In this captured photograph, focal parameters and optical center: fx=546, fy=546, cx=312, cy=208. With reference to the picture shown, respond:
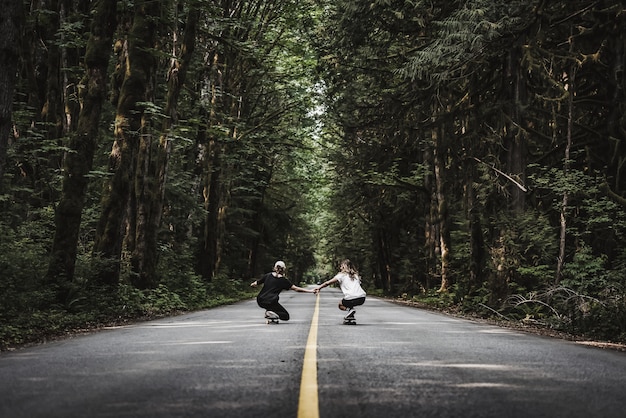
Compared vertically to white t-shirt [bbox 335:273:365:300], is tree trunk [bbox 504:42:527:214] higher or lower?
higher

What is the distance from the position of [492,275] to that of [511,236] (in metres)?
1.27

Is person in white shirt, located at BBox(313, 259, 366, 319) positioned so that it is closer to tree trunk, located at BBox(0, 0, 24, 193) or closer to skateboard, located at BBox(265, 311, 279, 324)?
skateboard, located at BBox(265, 311, 279, 324)

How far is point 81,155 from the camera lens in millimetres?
13094

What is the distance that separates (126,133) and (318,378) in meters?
11.6

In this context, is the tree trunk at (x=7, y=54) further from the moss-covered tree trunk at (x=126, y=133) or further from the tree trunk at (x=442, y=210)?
the tree trunk at (x=442, y=210)

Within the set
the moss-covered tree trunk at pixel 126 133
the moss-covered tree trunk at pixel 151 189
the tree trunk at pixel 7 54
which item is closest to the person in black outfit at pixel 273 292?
the moss-covered tree trunk at pixel 126 133

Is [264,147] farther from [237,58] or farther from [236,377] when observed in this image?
[236,377]

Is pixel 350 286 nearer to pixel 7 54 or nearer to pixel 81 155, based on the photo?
pixel 81 155

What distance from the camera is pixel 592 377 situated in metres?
5.55

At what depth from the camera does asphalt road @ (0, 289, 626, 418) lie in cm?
411

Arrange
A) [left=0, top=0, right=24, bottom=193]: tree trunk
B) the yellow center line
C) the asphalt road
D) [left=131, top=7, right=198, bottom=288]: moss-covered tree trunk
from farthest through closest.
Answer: [left=131, top=7, right=198, bottom=288]: moss-covered tree trunk, [left=0, top=0, right=24, bottom=193]: tree trunk, the asphalt road, the yellow center line

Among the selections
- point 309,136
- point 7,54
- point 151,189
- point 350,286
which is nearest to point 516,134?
point 350,286

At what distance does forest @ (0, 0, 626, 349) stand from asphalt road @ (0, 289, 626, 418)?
10.1 ft

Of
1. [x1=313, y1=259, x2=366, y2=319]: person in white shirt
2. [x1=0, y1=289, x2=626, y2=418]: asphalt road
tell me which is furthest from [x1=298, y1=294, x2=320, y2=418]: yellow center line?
[x1=313, y1=259, x2=366, y2=319]: person in white shirt
